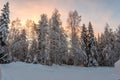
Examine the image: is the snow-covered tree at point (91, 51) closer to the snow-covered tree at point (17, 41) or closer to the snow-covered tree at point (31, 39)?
the snow-covered tree at point (31, 39)

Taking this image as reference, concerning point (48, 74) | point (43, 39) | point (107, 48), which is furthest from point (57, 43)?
point (48, 74)

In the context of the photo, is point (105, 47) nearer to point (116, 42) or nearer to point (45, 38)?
point (116, 42)

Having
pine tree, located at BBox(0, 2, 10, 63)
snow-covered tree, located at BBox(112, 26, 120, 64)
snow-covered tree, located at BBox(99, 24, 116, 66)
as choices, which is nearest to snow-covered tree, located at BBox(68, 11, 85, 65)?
snow-covered tree, located at BBox(99, 24, 116, 66)

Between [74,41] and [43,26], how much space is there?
25.7 ft

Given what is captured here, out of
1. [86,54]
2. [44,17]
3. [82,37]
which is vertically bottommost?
[86,54]

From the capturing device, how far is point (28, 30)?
71.7 meters

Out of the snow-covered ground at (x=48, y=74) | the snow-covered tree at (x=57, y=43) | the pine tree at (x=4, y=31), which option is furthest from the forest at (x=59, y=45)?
the snow-covered ground at (x=48, y=74)

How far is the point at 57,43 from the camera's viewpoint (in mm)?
58938

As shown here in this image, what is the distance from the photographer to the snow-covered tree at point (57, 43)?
2319 inches

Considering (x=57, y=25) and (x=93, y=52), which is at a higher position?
(x=57, y=25)

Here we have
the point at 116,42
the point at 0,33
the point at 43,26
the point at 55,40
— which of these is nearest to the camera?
the point at 0,33

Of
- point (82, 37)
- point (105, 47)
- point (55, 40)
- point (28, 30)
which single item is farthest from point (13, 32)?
point (105, 47)

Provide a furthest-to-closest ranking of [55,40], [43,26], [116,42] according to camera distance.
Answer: [116,42] < [43,26] < [55,40]

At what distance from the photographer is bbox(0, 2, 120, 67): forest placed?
59.3 metres
